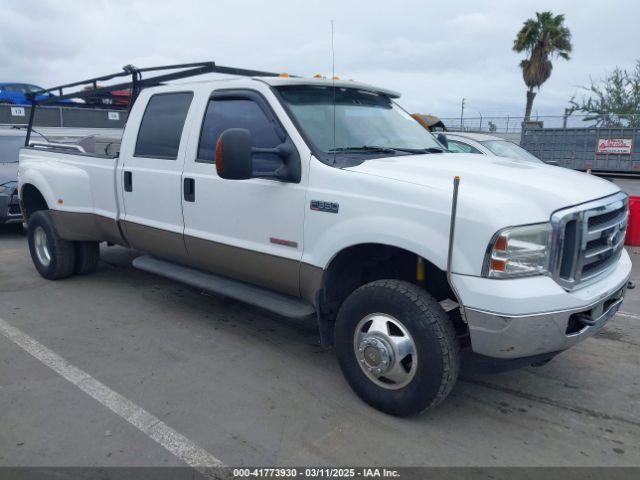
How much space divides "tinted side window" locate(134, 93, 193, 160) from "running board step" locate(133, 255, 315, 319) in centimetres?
97

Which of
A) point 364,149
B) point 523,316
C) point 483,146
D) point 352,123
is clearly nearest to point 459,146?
point 483,146

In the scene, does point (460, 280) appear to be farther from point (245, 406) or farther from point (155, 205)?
point (155, 205)

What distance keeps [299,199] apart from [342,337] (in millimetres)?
937

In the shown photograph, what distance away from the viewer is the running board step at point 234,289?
3.84 meters

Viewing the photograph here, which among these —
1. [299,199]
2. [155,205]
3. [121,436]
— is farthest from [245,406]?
[155,205]

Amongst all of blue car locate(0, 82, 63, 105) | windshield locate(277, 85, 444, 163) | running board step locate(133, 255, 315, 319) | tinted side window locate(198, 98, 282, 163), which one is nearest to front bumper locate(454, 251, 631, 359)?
running board step locate(133, 255, 315, 319)

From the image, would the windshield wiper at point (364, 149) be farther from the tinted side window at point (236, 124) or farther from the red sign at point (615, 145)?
the red sign at point (615, 145)

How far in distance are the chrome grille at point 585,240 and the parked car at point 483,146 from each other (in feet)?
15.9

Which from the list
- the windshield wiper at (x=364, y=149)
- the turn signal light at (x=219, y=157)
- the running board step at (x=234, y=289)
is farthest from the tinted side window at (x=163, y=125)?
the windshield wiper at (x=364, y=149)

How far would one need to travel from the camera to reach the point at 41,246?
6285 mm

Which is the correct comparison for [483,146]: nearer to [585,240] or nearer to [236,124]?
[236,124]

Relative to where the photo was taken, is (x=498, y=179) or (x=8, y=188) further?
(x=8, y=188)

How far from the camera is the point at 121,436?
3.12 metres

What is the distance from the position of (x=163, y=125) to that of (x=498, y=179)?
2.89 metres
